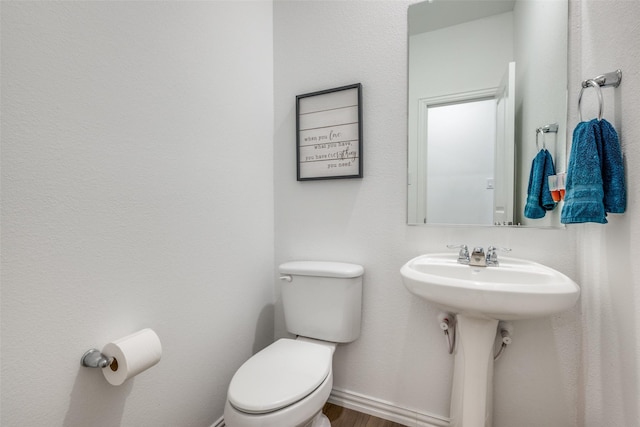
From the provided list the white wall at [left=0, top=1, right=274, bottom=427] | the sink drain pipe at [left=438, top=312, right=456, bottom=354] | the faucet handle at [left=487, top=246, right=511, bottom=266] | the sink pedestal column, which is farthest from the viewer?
the sink drain pipe at [left=438, top=312, right=456, bottom=354]

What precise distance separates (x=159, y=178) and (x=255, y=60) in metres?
0.89

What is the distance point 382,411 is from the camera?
55.5 inches

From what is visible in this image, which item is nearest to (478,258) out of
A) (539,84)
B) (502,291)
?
(502,291)

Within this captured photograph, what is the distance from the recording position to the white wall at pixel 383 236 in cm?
115

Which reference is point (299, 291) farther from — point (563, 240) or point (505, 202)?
point (563, 240)

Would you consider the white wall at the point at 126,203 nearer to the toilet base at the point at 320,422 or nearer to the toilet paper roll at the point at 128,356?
the toilet paper roll at the point at 128,356

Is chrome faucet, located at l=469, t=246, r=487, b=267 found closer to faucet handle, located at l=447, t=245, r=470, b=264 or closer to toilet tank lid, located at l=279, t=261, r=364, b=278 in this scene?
faucet handle, located at l=447, t=245, r=470, b=264

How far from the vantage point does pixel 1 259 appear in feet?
2.18

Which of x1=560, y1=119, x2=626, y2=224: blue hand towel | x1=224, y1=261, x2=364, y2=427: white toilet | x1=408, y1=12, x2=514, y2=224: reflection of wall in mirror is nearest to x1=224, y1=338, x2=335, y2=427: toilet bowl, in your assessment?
x1=224, y1=261, x2=364, y2=427: white toilet

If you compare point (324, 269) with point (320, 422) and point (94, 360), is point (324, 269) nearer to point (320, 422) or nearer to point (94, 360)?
point (320, 422)

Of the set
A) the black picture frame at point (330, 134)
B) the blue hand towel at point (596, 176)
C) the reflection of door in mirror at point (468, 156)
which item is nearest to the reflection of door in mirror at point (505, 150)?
the reflection of door in mirror at point (468, 156)

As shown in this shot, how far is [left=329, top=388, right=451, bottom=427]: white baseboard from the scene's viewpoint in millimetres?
1317

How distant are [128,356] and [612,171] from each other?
151cm

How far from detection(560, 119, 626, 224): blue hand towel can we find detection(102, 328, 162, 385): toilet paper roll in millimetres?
1367
